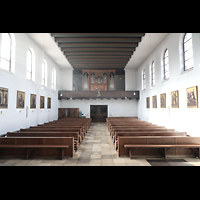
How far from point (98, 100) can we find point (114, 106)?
1.96 meters

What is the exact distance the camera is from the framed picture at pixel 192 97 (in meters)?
6.16

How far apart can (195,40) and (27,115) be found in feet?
30.7

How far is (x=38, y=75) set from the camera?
10.6m

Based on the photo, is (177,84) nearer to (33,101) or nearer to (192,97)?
(192,97)

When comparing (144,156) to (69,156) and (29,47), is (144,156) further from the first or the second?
(29,47)

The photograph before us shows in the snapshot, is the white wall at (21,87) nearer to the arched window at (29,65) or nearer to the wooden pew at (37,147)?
the arched window at (29,65)

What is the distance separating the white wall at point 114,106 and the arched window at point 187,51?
9.90m

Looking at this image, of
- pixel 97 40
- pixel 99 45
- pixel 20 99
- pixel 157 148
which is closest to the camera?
pixel 157 148

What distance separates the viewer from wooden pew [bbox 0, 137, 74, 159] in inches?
192

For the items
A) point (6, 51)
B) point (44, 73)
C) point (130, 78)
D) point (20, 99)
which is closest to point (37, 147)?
point (20, 99)

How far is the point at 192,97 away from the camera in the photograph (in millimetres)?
6379

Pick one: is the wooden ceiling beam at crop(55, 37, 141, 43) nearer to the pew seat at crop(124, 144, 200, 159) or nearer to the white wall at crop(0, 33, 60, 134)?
the white wall at crop(0, 33, 60, 134)

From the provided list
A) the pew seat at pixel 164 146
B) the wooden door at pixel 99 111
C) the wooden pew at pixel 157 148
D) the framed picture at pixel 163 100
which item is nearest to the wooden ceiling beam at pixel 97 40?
the framed picture at pixel 163 100
